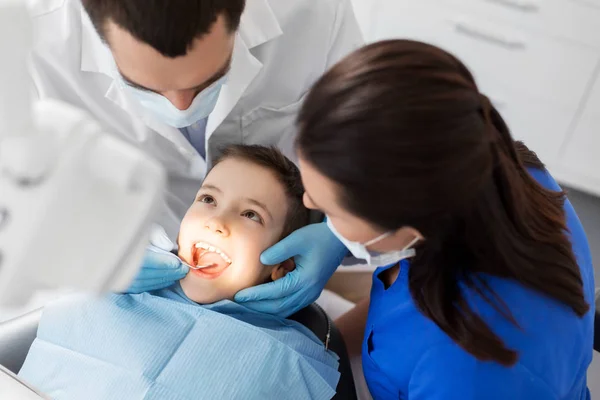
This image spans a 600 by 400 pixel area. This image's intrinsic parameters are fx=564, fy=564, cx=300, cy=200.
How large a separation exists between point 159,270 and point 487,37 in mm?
1830

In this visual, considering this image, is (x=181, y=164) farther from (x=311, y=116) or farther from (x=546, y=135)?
(x=546, y=135)

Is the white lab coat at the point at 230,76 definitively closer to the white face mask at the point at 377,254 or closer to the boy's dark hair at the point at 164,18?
the boy's dark hair at the point at 164,18

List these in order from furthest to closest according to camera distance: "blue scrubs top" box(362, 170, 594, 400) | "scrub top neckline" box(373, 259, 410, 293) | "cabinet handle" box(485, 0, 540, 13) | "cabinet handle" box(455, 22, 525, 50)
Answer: "cabinet handle" box(455, 22, 525, 50) → "cabinet handle" box(485, 0, 540, 13) → "scrub top neckline" box(373, 259, 410, 293) → "blue scrubs top" box(362, 170, 594, 400)

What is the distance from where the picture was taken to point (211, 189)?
1.34 m

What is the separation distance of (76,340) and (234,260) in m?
0.37

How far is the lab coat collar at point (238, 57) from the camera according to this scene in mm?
1241

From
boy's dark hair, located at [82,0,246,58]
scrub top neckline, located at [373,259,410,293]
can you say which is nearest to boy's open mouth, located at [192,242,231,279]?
scrub top neckline, located at [373,259,410,293]

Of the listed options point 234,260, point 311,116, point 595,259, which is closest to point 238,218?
point 234,260

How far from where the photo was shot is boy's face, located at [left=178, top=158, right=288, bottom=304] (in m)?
1.27

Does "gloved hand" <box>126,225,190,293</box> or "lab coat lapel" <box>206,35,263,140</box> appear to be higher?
"lab coat lapel" <box>206,35,263,140</box>

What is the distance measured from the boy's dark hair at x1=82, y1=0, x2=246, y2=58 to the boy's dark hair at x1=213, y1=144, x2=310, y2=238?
0.47 meters

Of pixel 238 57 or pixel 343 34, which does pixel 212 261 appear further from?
pixel 343 34

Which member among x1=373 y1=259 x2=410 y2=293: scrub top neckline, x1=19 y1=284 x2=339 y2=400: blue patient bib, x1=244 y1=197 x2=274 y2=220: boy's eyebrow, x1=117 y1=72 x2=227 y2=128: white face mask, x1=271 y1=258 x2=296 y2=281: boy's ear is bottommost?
x1=19 y1=284 x2=339 y2=400: blue patient bib

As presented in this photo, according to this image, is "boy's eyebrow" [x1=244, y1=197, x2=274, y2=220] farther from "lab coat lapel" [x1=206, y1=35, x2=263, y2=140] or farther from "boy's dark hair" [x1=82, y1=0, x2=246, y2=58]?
"boy's dark hair" [x1=82, y1=0, x2=246, y2=58]
